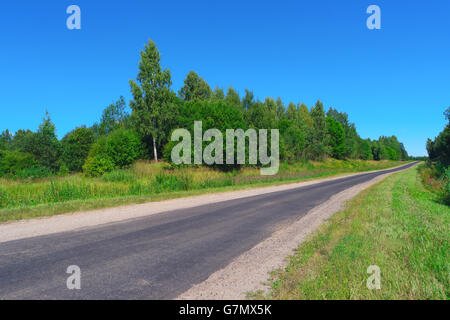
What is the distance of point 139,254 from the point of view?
187 inches

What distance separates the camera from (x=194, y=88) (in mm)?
55219

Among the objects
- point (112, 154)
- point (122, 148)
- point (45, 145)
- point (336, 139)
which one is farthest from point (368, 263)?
point (336, 139)

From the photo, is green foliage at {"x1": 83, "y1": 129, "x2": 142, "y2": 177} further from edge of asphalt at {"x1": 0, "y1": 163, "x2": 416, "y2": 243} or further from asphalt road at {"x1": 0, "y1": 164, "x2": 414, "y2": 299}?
asphalt road at {"x1": 0, "y1": 164, "x2": 414, "y2": 299}

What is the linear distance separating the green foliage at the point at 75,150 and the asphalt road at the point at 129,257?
46134mm

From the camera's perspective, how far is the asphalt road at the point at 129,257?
3354 mm

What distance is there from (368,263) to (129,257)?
450cm

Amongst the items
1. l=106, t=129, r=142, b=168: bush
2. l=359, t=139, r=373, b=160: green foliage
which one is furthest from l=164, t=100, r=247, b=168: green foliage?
l=359, t=139, r=373, b=160: green foliage

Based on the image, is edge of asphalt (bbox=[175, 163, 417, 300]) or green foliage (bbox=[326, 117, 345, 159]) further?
green foliage (bbox=[326, 117, 345, 159])

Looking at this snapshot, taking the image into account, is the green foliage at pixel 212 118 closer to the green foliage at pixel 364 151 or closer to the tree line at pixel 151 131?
the tree line at pixel 151 131

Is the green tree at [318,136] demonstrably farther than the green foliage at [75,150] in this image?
Yes

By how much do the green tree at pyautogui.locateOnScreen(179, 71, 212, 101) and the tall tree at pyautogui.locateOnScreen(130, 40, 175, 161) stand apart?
1803cm

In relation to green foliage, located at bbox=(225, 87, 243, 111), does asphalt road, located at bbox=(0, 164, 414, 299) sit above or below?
below

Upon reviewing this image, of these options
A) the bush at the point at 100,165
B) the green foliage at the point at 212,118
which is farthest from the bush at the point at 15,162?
the green foliage at the point at 212,118

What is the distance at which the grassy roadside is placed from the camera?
3.22 metres
